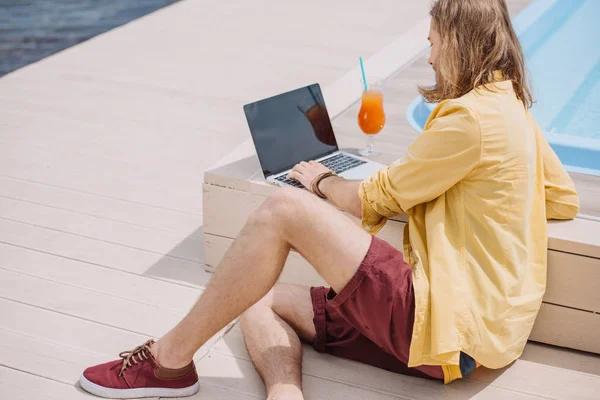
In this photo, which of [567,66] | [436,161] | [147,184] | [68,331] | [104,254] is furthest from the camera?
[567,66]

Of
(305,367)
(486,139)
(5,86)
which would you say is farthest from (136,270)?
(5,86)

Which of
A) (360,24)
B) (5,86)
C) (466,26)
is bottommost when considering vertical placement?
(360,24)

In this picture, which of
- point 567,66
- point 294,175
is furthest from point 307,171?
point 567,66

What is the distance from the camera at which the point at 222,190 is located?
2.68 metres

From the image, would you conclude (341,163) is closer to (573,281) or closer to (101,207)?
(573,281)

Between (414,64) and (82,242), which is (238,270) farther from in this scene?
(414,64)

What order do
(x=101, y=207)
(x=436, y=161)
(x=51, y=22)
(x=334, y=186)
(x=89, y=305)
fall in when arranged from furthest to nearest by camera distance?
(x=51, y=22) → (x=101, y=207) → (x=89, y=305) → (x=334, y=186) → (x=436, y=161)

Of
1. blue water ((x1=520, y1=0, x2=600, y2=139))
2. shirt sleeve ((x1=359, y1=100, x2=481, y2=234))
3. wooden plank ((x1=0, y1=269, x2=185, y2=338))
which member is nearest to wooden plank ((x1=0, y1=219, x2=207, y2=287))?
wooden plank ((x1=0, y1=269, x2=185, y2=338))

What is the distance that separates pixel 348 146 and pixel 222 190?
0.51 meters

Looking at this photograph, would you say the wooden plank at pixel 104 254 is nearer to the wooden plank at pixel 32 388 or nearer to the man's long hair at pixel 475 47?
the wooden plank at pixel 32 388

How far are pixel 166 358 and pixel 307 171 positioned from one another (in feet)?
2.33

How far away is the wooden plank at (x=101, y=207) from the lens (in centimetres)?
317

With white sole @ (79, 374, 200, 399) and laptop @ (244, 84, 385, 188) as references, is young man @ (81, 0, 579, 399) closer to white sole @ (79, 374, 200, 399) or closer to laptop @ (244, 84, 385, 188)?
white sole @ (79, 374, 200, 399)

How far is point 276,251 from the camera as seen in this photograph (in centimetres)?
199
